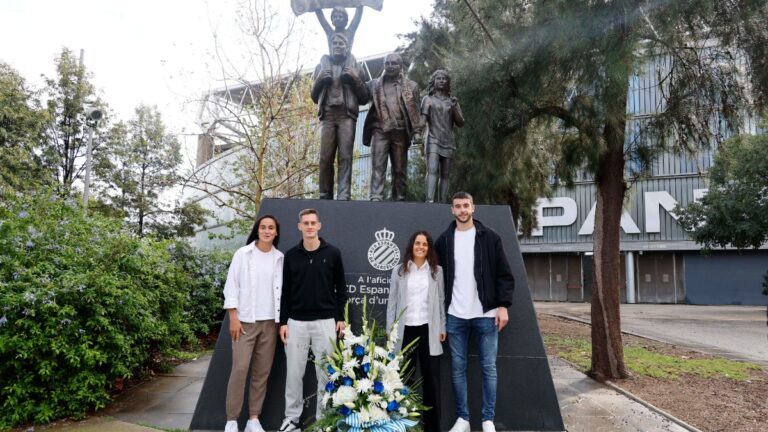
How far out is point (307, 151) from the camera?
1436 centimetres

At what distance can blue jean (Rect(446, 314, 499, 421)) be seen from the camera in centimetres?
419

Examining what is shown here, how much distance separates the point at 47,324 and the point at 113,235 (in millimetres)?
1631

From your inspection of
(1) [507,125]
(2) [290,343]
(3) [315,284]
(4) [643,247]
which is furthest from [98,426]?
(4) [643,247]

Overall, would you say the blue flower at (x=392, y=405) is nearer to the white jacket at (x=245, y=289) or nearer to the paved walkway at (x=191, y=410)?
the white jacket at (x=245, y=289)

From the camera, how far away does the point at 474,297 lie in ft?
13.8

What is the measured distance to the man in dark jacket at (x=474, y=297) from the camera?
4.17 meters

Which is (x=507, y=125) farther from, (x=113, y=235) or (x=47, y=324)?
(x=47, y=324)

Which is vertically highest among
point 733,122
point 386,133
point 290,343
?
point 733,122

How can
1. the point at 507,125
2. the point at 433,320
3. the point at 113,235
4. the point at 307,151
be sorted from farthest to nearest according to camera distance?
the point at 307,151
the point at 507,125
the point at 113,235
the point at 433,320

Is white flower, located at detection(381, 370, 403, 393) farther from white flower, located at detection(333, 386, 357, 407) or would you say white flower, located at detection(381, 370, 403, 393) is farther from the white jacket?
the white jacket

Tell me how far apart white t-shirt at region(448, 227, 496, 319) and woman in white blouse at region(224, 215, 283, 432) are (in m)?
1.39

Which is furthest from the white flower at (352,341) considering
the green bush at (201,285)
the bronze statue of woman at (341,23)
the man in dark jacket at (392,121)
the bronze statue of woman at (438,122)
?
the green bush at (201,285)

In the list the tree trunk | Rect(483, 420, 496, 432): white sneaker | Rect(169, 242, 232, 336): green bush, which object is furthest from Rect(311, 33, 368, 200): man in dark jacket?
Rect(169, 242, 232, 336): green bush

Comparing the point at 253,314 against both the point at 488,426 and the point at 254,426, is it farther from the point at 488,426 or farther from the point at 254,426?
the point at 488,426
